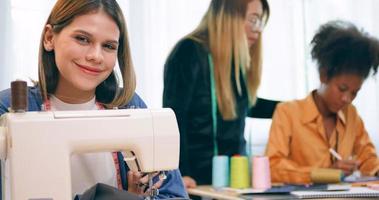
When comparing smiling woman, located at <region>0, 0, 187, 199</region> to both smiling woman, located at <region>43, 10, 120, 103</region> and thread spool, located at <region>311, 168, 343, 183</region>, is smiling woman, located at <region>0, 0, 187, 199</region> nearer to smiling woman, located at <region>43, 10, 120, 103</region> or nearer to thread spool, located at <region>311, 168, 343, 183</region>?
smiling woman, located at <region>43, 10, 120, 103</region>

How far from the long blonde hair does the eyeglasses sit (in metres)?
0.06

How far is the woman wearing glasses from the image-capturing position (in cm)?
216

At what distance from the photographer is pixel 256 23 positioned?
2.35 meters

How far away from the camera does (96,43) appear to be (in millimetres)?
1165

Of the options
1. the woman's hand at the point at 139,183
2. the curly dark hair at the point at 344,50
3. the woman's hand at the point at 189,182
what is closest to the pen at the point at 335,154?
the curly dark hair at the point at 344,50

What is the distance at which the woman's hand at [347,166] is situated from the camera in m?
2.18

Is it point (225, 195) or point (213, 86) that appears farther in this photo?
point (213, 86)

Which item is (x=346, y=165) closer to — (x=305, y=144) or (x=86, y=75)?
(x=305, y=144)

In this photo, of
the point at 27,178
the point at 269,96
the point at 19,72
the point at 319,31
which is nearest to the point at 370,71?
the point at 319,31

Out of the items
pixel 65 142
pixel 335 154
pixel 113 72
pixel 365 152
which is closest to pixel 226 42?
pixel 335 154

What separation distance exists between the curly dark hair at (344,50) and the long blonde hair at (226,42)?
38cm

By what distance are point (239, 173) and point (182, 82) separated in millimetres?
453

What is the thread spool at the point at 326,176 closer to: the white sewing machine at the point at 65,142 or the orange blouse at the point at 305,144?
the orange blouse at the point at 305,144

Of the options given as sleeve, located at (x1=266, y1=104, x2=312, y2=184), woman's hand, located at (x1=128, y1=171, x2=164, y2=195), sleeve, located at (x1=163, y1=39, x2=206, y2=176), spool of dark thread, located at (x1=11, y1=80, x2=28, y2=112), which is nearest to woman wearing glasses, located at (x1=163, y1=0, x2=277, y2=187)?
sleeve, located at (x1=163, y1=39, x2=206, y2=176)
